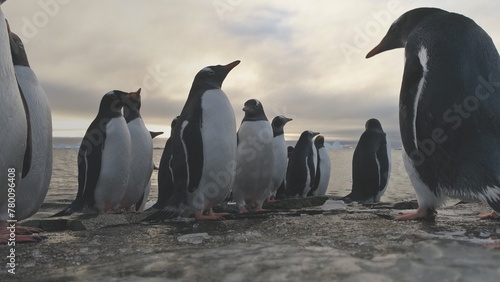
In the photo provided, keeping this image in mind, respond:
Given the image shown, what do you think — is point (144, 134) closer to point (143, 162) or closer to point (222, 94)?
point (143, 162)

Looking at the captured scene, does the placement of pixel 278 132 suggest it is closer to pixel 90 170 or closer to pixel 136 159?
pixel 136 159

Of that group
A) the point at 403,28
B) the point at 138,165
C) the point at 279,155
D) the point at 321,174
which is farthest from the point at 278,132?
the point at 403,28

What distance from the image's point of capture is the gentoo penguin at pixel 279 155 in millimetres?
8935

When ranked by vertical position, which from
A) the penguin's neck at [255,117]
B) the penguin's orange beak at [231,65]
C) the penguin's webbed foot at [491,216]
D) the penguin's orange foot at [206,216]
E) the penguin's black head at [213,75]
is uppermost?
the penguin's orange beak at [231,65]

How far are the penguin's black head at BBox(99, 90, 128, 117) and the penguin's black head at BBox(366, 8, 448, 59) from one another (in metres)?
3.92

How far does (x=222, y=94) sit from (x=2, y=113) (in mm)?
2774

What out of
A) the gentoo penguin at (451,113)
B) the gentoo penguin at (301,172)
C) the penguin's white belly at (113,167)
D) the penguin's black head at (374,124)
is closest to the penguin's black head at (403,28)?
the gentoo penguin at (451,113)

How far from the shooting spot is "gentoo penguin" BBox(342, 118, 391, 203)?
31.3 feet

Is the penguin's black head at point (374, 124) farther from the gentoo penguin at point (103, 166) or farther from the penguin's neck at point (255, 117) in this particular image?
the gentoo penguin at point (103, 166)

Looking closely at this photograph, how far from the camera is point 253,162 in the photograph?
22.0 ft

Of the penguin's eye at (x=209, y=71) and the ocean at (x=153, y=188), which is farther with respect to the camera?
the ocean at (x=153, y=188)

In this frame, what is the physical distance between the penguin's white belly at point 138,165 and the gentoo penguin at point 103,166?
25.7 inches

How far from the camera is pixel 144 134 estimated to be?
293 inches

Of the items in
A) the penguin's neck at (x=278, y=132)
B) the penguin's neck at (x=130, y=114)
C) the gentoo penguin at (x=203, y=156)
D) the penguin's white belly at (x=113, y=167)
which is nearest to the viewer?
the gentoo penguin at (x=203, y=156)
